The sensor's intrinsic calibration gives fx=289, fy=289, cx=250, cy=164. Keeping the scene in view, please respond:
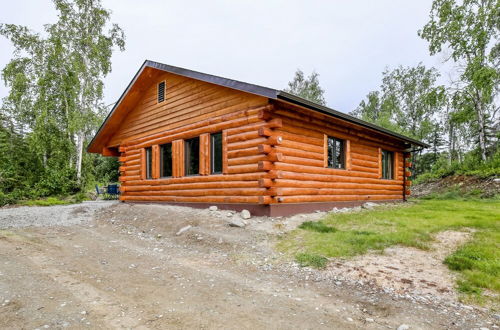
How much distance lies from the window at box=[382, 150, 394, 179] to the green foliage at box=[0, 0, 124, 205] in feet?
58.8

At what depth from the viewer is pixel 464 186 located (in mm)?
17359

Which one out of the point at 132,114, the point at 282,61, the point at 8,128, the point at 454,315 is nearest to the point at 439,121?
the point at 282,61

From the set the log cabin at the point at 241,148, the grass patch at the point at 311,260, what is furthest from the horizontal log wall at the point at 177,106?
the grass patch at the point at 311,260

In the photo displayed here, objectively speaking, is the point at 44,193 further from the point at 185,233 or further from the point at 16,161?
the point at 185,233

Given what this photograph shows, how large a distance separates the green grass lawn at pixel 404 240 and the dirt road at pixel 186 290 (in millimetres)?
614

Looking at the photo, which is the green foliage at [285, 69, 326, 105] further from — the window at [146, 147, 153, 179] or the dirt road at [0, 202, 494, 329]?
the dirt road at [0, 202, 494, 329]

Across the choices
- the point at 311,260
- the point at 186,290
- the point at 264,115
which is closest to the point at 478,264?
the point at 311,260

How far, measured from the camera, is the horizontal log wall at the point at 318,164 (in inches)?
349

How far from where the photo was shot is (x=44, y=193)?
17.0 meters

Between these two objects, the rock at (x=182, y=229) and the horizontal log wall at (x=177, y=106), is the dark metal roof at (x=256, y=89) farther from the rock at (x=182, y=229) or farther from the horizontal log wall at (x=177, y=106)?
the rock at (x=182, y=229)

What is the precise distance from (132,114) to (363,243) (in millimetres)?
12478

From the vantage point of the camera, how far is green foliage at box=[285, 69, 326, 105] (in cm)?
3678

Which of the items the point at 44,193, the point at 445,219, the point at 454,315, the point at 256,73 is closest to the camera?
the point at 454,315

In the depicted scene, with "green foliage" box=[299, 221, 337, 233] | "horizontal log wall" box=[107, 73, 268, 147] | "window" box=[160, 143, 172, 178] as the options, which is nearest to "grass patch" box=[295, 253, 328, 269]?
"green foliage" box=[299, 221, 337, 233]
